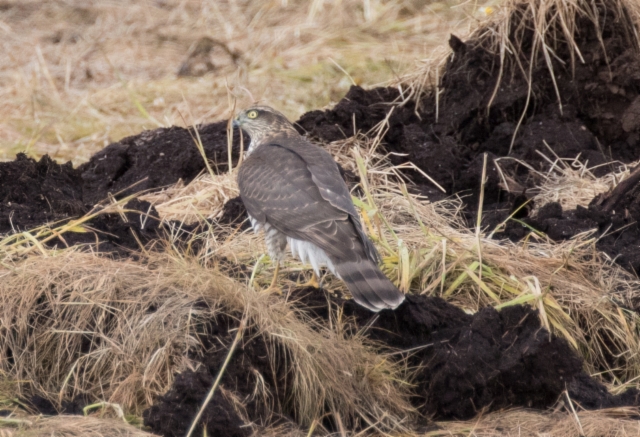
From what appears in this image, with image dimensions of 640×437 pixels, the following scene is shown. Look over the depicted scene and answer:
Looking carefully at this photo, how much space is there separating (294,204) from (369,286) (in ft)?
2.35

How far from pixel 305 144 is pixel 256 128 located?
53 cm

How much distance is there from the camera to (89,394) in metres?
4.02

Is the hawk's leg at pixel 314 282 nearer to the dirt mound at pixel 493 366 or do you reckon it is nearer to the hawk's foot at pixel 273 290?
the hawk's foot at pixel 273 290

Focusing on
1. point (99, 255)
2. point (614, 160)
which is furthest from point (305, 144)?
point (614, 160)

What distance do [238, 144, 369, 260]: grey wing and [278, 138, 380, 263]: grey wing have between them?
19 millimetres

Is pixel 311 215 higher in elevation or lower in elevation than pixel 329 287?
higher

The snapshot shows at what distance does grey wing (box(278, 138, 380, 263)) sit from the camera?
4372mm

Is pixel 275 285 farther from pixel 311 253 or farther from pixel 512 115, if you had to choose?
pixel 512 115

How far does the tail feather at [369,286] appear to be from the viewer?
404 centimetres

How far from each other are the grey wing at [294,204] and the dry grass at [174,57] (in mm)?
2759

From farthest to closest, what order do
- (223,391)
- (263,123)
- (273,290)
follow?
1. (263,123)
2. (273,290)
3. (223,391)

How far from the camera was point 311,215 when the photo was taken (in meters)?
4.50

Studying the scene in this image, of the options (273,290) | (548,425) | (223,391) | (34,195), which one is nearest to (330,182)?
(273,290)

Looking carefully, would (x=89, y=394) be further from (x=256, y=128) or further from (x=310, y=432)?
(x=256, y=128)
